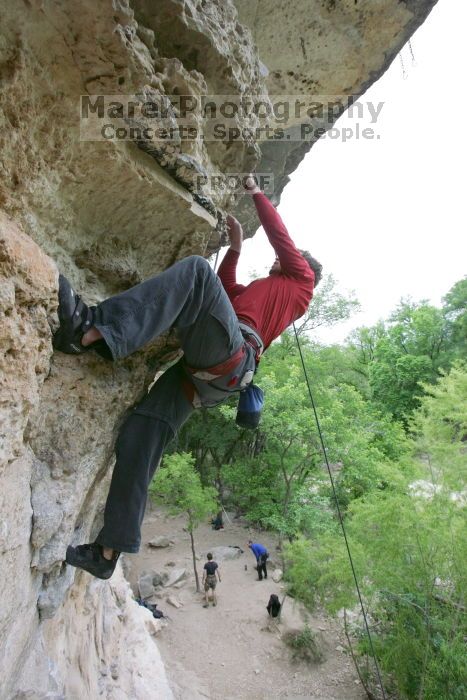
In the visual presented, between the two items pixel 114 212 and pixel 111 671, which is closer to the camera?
pixel 114 212

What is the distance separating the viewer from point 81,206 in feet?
8.46

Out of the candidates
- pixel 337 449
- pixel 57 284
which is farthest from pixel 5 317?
pixel 337 449

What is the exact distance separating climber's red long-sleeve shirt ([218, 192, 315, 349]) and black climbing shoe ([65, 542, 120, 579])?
1846 mm

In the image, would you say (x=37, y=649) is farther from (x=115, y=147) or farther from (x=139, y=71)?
(x=139, y=71)

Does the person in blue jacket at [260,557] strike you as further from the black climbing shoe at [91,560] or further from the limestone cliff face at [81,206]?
the black climbing shoe at [91,560]

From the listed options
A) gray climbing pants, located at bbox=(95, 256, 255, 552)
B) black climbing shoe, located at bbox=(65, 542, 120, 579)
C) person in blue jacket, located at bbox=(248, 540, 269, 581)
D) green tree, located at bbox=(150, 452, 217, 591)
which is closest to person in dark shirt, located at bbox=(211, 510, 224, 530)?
person in blue jacket, located at bbox=(248, 540, 269, 581)

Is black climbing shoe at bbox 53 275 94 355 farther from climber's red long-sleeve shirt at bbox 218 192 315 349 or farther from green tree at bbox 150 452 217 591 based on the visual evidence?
green tree at bbox 150 452 217 591

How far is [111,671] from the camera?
187 inches

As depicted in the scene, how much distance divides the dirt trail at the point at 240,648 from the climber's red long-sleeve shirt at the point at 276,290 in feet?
23.2

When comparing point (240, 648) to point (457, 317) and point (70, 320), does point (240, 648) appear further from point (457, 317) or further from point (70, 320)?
point (457, 317)

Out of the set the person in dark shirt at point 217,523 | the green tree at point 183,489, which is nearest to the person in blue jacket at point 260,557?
the green tree at point 183,489

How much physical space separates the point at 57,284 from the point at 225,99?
2.04m

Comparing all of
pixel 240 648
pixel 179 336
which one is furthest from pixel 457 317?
pixel 179 336

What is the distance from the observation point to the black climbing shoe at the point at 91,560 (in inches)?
103
